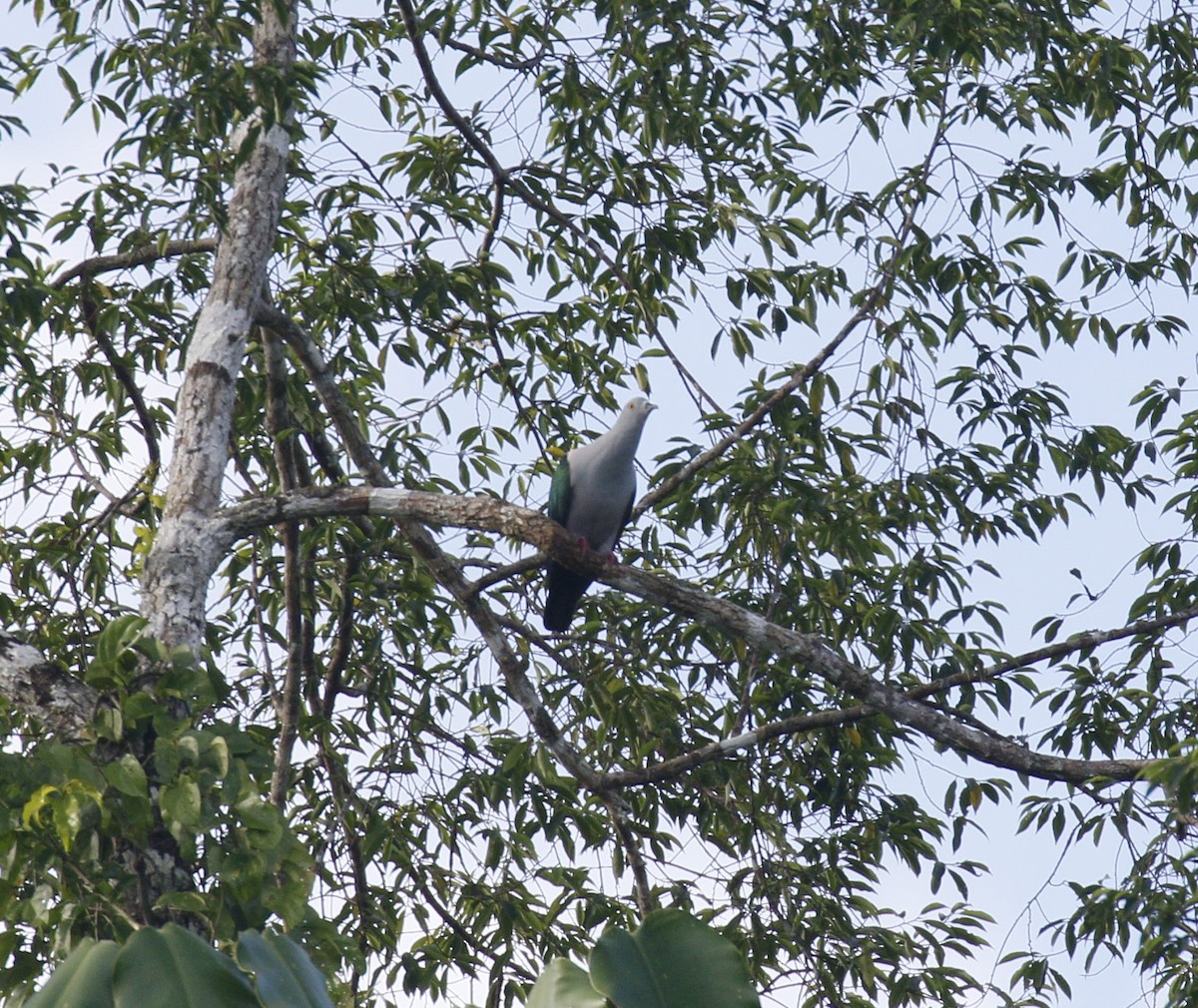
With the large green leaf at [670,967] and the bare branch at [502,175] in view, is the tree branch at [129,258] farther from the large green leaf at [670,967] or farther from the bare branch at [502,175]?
the large green leaf at [670,967]

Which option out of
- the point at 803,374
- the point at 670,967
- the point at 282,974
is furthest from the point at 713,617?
the point at 282,974

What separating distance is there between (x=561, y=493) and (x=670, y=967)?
3749mm

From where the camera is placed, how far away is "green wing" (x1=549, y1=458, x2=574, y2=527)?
17.7 feet

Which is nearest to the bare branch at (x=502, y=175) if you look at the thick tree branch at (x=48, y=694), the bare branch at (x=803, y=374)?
the bare branch at (x=803, y=374)

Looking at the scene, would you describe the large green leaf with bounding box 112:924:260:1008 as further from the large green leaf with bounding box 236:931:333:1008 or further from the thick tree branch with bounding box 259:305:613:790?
the thick tree branch with bounding box 259:305:613:790

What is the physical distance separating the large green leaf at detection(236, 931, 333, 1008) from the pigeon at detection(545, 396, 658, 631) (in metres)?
3.43

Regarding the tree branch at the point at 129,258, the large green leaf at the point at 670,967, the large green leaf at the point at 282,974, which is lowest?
the large green leaf at the point at 670,967

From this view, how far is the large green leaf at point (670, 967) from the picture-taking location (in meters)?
1.70

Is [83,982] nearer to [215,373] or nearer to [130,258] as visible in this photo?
[215,373]

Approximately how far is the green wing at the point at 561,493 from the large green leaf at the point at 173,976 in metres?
3.73

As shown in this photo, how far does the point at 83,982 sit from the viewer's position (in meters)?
1.58

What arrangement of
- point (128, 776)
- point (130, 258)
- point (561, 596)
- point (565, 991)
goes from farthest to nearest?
point (561, 596) < point (130, 258) < point (128, 776) < point (565, 991)

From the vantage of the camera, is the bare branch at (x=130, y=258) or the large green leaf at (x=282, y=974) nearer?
the large green leaf at (x=282, y=974)

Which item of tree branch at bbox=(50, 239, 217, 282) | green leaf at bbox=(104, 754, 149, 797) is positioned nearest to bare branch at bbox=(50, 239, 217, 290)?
tree branch at bbox=(50, 239, 217, 282)
